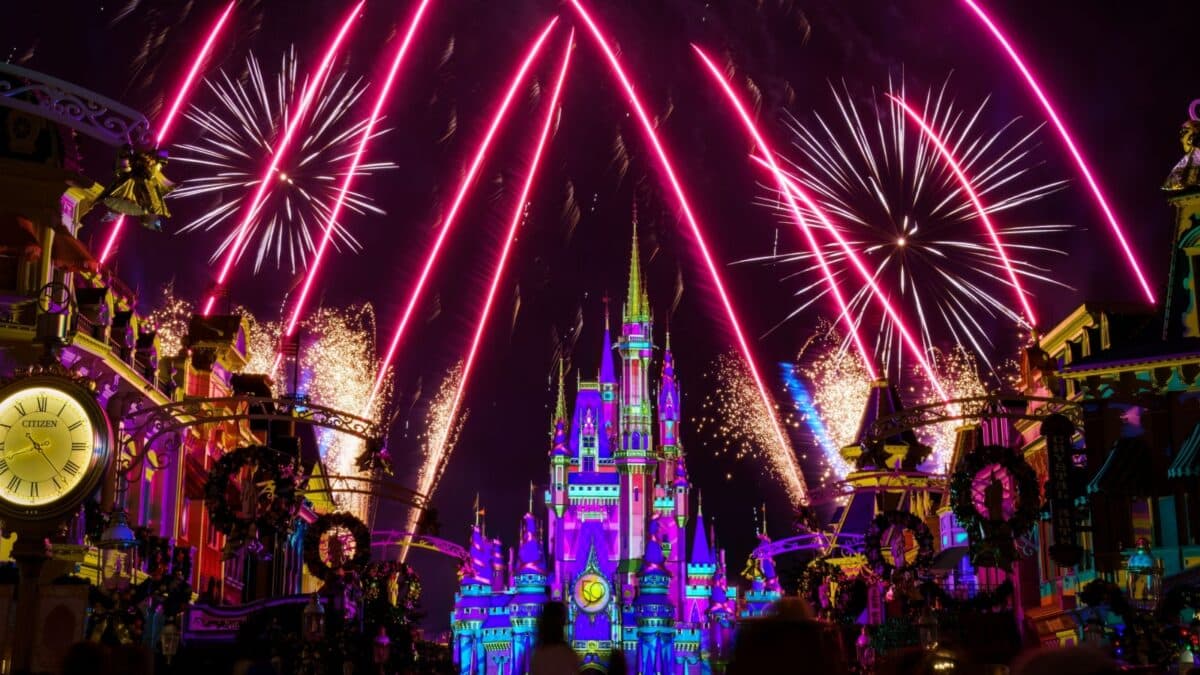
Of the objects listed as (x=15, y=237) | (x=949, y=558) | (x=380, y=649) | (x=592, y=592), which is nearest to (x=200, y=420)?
(x=15, y=237)

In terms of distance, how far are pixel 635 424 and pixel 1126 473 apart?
105 m

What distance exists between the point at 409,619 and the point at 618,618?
264ft

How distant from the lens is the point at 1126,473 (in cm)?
3250

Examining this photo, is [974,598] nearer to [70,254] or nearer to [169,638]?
[169,638]

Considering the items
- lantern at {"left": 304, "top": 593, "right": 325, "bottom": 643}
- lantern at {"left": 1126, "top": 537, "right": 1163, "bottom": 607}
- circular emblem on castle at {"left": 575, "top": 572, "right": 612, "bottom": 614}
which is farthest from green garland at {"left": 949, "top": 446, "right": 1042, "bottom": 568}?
circular emblem on castle at {"left": 575, "top": 572, "right": 612, "bottom": 614}

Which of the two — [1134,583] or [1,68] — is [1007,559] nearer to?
[1134,583]

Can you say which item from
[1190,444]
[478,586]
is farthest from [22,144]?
[478,586]

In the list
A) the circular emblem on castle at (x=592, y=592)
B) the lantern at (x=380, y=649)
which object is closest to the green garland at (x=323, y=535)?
the lantern at (x=380, y=649)

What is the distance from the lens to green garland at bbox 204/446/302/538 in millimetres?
29906

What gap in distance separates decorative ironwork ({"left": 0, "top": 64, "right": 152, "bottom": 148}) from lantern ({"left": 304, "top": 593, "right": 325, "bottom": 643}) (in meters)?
18.1

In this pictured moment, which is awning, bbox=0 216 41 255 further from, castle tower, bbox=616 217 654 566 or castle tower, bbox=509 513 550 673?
castle tower, bbox=616 217 654 566

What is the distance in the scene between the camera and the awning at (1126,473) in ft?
106

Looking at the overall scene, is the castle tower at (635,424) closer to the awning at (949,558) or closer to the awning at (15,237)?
the awning at (949,558)

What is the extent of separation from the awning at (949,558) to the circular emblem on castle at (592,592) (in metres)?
66.7
